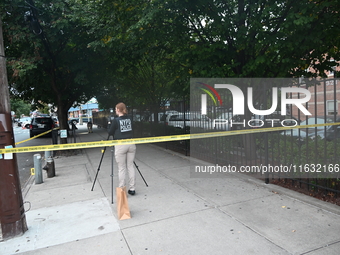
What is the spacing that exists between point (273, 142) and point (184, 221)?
2881 mm

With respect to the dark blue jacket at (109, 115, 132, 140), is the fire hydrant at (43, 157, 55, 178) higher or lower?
lower

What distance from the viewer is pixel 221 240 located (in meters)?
3.43

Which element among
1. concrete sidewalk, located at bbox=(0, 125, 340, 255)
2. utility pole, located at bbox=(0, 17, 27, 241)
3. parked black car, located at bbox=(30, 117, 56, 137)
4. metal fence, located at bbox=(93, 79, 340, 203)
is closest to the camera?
concrete sidewalk, located at bbox=(0, 125, 340, 255)

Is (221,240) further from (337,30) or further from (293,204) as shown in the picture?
(337,30)

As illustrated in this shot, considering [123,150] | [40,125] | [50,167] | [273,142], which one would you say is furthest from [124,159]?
[40,125]

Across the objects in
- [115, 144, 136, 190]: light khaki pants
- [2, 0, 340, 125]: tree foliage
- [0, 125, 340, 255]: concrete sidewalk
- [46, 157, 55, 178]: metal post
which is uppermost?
[2, 0, 340, 125]: tree foliage

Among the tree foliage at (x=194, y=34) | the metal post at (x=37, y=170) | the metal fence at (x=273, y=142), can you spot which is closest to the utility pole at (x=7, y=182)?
the metal post at (x=37, y=170)

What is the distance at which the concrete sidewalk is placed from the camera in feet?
10.9

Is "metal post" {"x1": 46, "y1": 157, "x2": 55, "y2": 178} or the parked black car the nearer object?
"metal post" {"x1": 46, "y1": 157, "x2": 55, "y2": 178}

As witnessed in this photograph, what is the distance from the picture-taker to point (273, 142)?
5793mm

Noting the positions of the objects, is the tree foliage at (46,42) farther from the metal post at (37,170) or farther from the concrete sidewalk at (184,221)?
the concrete sidewalk at (184,221)

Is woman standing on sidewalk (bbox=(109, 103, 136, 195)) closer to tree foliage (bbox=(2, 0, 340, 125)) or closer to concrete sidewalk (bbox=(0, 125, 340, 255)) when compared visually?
concrete sidewalk (bbox=(0, 125, 340, 255))

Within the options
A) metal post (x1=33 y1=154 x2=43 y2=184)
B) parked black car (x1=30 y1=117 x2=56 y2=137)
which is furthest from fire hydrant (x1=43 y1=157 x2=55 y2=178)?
parked black car (x1=30 y1=117 x2=56 y2=137)

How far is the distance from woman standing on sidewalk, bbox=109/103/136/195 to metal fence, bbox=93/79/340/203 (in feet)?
8.89
